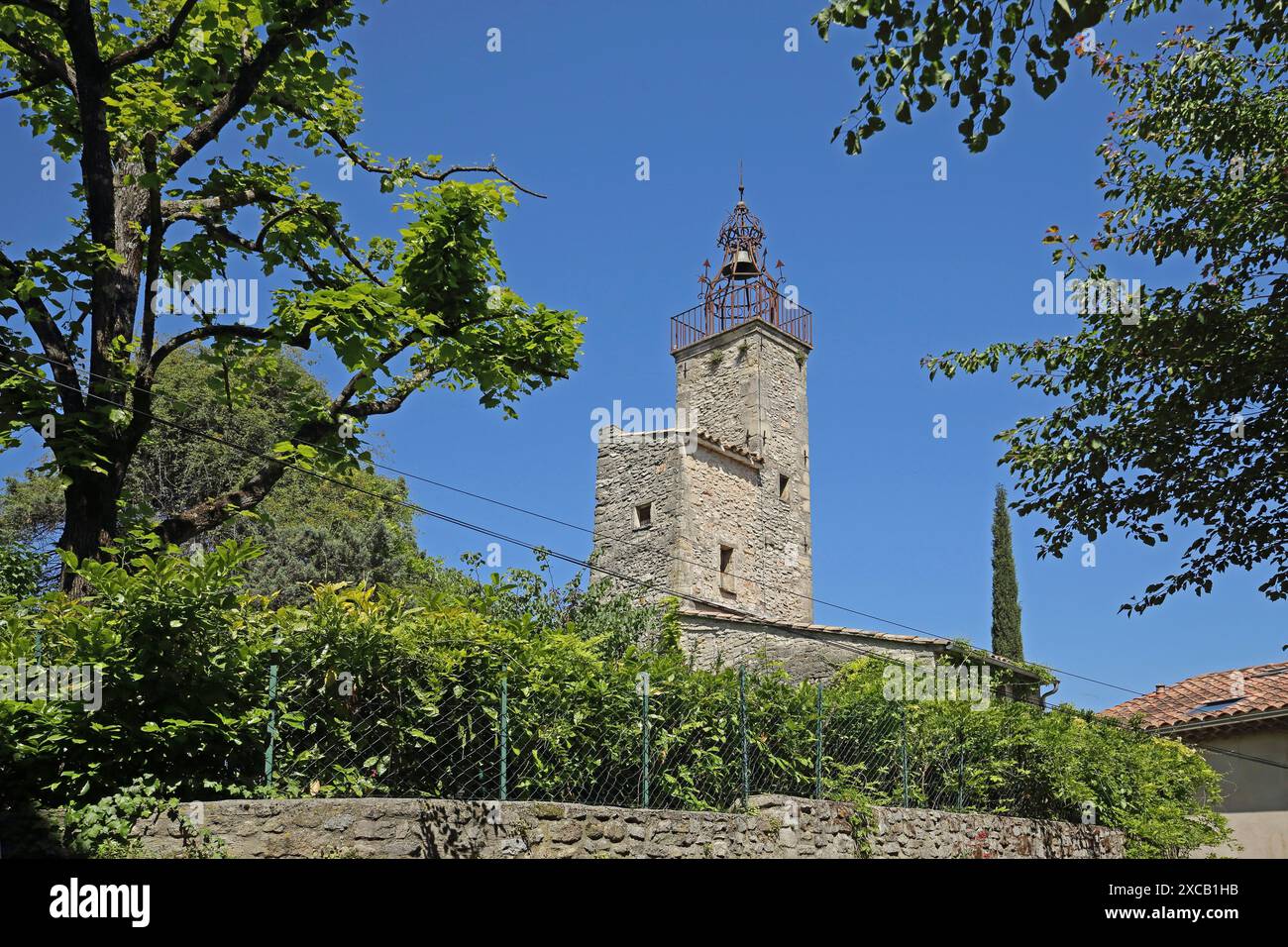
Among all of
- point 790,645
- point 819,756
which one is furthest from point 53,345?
point 790,645

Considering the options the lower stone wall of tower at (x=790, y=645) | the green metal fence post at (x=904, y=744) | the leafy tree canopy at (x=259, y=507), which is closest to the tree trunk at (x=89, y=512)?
the green metal fence post at (x=904, y=744)

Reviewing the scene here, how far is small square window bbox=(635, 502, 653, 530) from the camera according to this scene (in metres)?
25.2

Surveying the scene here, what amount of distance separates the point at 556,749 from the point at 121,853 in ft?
10.5

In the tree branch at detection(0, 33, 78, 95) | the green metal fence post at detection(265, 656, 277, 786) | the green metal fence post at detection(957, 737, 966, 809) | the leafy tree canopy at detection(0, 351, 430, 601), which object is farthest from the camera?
the leafy tree canopy at detection(0, 351, 430, 601)

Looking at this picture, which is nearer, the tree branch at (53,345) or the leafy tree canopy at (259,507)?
the tree branch at (53,345)

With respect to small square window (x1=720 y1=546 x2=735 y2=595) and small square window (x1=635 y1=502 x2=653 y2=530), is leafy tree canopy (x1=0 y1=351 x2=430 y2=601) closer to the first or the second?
small square window (x1=635 y1=502 x2=653 y2=530)

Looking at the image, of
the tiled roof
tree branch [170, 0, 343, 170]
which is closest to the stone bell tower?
the tiled roof

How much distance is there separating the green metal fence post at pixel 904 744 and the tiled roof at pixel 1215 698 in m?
9.31

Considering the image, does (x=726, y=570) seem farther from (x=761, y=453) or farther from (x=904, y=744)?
(x=904, y=744)

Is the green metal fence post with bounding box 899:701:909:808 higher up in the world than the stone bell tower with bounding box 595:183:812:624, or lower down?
lower down

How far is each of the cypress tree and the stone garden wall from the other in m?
15.6

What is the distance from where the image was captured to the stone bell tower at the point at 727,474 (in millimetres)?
24922

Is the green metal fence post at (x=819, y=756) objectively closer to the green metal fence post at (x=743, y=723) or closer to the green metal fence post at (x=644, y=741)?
the green metal fence post at (x=743, y=723)

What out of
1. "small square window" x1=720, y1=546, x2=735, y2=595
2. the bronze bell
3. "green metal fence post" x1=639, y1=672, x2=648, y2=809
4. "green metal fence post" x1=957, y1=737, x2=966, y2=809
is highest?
the bronze bell
